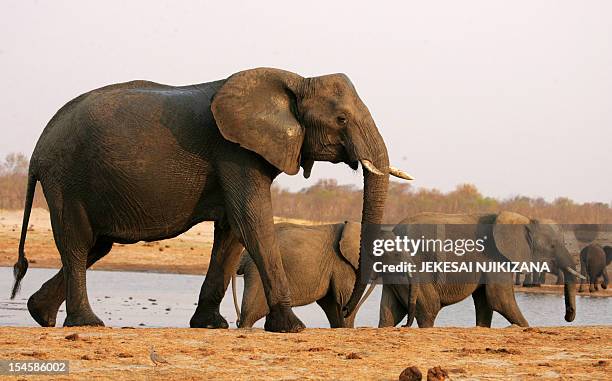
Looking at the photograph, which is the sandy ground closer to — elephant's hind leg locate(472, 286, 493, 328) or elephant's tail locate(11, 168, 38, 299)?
elephant's tail locate(11, 168, 38, 299)

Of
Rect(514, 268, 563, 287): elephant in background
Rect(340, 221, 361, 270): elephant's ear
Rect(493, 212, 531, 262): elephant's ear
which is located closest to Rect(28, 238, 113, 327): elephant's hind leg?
Rect(340, 221, 361, 270): elephant's ear

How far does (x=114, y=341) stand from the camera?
7031 millimetres

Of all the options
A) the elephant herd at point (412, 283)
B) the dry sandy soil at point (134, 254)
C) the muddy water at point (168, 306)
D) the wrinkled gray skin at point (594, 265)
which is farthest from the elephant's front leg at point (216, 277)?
the dry sandy soil at point (134, 254)

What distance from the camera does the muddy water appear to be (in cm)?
1434

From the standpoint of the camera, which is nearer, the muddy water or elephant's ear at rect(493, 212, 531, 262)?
elephant's ear at rect(493, 212, 531, 262)

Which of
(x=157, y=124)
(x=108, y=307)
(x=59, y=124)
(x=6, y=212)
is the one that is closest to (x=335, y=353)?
(x=157, y=124)

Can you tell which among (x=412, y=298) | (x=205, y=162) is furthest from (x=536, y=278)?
(x=205, y=162)

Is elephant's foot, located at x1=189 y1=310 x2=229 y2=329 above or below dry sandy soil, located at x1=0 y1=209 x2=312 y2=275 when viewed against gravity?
below

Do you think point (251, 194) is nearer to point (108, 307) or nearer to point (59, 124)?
point (59, 124)

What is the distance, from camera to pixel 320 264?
41.7 ft

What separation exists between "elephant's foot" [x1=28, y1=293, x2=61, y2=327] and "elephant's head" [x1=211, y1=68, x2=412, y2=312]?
2.30 meters

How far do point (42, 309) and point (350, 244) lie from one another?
490 centimetres

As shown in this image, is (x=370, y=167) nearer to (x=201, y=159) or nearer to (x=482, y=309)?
(x=201, y=159)

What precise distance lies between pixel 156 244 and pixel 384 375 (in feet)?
76.8
